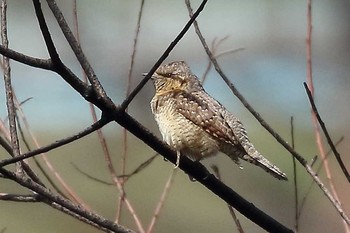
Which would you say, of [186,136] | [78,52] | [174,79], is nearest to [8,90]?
[78,52]

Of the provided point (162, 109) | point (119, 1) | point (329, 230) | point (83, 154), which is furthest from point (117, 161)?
point (162, 109)

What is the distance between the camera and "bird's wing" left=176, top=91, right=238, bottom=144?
3250mm

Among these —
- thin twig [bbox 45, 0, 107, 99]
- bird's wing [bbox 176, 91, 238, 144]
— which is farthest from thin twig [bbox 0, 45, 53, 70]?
bird's wing [bbox 176, 91, 238, 144]

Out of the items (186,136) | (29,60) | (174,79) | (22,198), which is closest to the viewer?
(29,60)

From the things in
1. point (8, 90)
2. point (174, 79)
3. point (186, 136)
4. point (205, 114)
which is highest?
point (174, 79)

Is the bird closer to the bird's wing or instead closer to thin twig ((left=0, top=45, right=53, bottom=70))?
the bird's wing

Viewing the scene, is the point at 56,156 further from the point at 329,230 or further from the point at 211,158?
the point at 211,158

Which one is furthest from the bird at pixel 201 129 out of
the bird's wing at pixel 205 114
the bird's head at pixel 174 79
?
the bird's head at pixel 174 79

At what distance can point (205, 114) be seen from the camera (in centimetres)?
333

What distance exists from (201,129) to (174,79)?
0.52 m

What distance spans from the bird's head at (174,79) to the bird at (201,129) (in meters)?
0.10

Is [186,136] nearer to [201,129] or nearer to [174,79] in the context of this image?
[201,129]

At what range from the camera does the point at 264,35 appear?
1673 cm

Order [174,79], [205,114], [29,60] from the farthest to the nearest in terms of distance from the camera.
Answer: [174,79] < [205,114] < [29,60]
